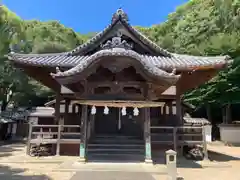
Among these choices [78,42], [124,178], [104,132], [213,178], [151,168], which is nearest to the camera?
[124,178]

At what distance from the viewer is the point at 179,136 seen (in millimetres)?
11539

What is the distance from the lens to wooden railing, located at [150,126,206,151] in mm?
11039

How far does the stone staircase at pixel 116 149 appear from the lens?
10.4m

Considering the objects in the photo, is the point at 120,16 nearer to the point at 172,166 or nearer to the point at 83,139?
the point at 83,139

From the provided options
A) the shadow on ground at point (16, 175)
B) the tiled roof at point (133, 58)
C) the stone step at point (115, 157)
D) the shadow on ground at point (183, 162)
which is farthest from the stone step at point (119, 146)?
the tiled roof at point (133, 58)

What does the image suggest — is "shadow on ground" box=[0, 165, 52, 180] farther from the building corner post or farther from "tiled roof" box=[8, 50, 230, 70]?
"tiled roof" box=[8, 50, 230, 70]

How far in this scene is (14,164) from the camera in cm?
1002

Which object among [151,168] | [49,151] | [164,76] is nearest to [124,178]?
[151,168]

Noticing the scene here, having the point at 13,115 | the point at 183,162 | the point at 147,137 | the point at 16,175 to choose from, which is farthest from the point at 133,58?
the point at 13,115

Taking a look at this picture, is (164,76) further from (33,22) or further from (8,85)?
(33,22)

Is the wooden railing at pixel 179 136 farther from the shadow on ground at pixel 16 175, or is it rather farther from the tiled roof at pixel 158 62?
the shadow on ground at pixel 16 175

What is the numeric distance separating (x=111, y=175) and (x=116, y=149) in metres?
3.42

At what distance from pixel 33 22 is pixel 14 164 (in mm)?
35612

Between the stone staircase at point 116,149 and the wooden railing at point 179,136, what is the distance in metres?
0.88
